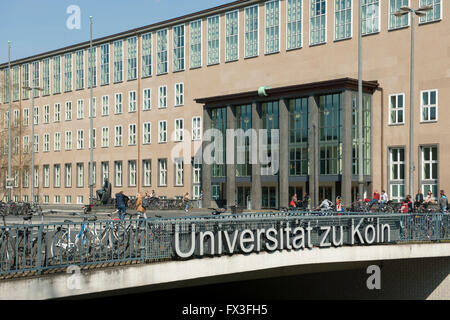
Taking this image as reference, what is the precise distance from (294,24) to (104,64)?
93.1 feet

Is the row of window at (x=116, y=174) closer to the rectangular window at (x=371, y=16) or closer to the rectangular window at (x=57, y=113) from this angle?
the rectangular window at (x=57, y=113)

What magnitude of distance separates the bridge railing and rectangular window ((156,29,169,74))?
49866mm

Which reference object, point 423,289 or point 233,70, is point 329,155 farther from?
point 423,289

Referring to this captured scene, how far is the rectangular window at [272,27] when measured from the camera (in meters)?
60.1

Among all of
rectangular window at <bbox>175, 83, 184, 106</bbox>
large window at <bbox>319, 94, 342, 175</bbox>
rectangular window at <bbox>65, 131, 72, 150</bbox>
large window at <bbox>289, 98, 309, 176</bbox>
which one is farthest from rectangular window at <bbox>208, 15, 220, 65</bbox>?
rectangular window at <bbox>65, 131, 72, 150</bbox>

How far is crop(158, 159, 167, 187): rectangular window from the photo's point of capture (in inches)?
2788

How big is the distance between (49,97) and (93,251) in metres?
74.7

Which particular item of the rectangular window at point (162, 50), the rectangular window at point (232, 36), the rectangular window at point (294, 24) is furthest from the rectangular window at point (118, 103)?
the rectangular window at point (294, 24)

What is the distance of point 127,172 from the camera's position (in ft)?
247

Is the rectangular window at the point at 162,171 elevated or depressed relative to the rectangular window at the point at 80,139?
Result: depressed

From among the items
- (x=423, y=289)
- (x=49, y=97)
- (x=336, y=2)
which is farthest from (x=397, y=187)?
(x=49, y=97)

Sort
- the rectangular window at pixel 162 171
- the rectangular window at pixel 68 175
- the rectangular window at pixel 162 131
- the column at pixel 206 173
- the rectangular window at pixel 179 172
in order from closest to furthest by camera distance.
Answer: the column at pixel 206 173
the rectangular window at pixel 179 172
the rectangular window at pixel 162 171
the rectangular window at pixel 162 131
the rectangular window at pixel 68 175

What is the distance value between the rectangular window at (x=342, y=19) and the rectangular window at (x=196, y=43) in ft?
54.4
